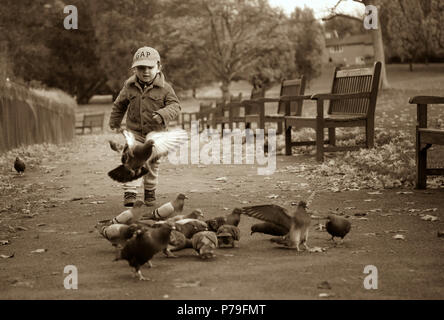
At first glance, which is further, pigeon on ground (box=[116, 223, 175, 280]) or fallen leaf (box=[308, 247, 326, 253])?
fallen leaf (box=[308, 247, 326, 253])

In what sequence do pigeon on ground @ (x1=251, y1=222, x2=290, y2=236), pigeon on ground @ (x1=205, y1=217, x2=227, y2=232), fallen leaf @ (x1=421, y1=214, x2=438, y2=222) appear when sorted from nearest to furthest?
pigeon on ground @ (x1=251, y1=222, x2=290, y2=236)
pigeon on ground @ (x1=205, y1=217, x2=227, y2=232)
fallen leaf @ (x1=421, y1=214, x2=438, y2=222)

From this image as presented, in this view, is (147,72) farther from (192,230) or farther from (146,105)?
(192,230)

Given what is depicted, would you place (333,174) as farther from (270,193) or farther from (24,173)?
(24,173)

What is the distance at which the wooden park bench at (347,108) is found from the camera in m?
11.7

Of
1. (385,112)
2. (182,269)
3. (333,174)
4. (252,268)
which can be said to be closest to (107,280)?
(182,269)

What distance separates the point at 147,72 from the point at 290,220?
3141 mm

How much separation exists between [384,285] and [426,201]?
3.48 m

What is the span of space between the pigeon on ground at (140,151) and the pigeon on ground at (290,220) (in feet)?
4.61

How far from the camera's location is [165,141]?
6.84m

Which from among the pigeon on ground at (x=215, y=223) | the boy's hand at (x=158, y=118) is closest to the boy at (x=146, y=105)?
the boy's hand at (x=158, y=118)

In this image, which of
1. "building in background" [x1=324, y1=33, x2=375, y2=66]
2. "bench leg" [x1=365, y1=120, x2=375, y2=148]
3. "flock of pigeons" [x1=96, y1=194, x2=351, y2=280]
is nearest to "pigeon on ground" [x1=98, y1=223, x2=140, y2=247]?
"flock of pigeons" [x1=96, y1=194, x2=351, y2=280]

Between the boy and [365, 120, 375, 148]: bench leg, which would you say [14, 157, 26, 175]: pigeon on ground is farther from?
[365, 120, 375, 148]: bench leg

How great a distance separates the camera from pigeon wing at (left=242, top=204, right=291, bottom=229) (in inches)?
214

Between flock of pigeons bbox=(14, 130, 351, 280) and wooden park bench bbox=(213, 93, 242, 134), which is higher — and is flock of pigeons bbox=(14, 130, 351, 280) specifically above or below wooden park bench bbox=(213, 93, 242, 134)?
below
